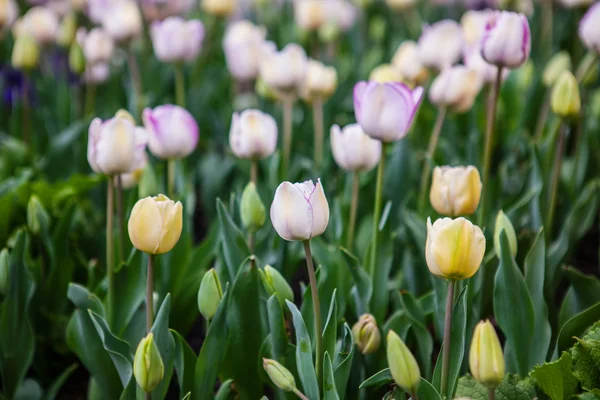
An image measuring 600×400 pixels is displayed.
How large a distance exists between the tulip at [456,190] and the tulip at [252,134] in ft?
1.20

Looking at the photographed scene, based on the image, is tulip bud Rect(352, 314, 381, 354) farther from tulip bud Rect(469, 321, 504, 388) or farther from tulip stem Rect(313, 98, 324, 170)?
tulip stem Rect(313, 98, 324, 170)

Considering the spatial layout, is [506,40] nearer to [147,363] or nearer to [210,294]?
[210,294]

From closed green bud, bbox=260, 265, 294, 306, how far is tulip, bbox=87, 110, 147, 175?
11.4 inches

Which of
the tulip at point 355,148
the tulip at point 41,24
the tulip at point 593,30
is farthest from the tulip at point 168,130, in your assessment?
the tulip at point 41,24

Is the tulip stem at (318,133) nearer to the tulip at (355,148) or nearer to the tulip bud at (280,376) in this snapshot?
the tulip at (355,148)

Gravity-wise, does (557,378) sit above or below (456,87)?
below

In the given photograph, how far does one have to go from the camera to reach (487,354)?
805 millimetres

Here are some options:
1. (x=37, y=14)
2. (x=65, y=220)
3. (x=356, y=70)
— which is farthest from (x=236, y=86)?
(x=65, y=220)

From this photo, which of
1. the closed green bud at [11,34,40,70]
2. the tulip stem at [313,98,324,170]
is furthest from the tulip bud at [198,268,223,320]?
the closed green bud at [11,34,40,70]


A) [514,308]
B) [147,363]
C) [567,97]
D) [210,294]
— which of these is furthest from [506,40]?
[147,363]

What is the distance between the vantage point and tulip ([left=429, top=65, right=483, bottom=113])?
1.53m

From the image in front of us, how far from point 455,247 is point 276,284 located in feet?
1.10

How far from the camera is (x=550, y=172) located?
1.74 metres

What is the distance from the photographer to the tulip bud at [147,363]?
2.91 feet
